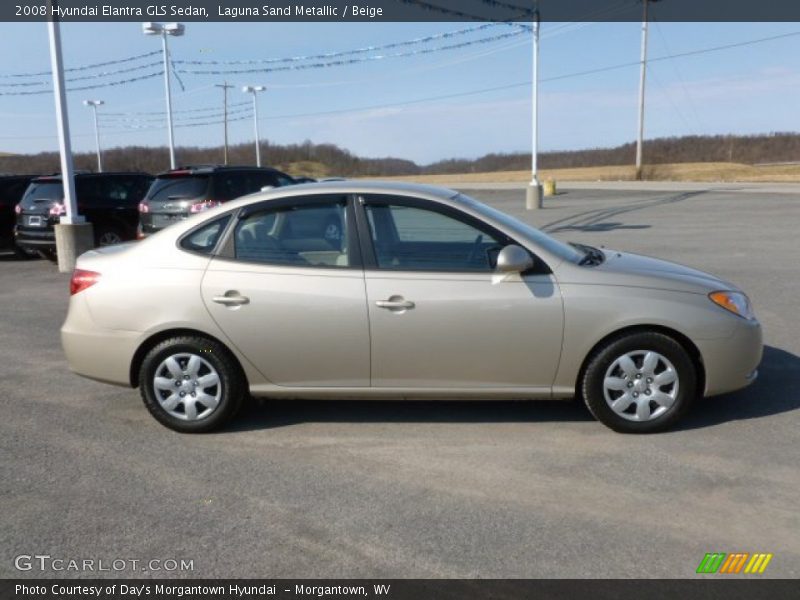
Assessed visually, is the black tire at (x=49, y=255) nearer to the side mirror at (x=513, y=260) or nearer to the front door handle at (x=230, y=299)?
the front door handle at (x=230, y=299)

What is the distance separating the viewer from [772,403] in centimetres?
538

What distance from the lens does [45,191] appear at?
46.1ft

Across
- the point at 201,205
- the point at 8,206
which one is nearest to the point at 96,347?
the point at 201,205

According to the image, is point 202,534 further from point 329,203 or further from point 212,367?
point 329,203

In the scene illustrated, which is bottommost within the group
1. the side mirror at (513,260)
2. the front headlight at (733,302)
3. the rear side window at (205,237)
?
the front headlight at (733,302)

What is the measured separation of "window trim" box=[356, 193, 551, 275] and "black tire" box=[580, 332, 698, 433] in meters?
0.69

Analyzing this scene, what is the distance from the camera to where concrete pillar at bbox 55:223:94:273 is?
12641 millimetres

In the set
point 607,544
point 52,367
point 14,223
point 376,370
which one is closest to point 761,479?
point 607,544

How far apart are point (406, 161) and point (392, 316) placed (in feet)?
326

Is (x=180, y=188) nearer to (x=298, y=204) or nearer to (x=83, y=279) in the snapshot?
(x=83, y=279)

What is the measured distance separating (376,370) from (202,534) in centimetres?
162

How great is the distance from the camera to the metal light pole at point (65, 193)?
12.4 m

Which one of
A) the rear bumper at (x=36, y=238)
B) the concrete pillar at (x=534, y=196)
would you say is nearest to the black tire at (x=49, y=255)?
the rear bumper at (x=36, y=238)
